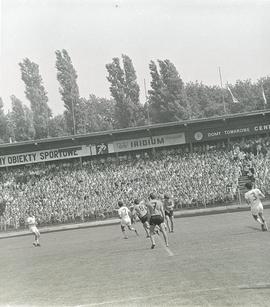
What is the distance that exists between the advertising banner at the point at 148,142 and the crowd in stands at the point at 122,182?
31.8 inches

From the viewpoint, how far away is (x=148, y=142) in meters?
47.2

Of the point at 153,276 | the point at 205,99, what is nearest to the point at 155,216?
the point at 153,276

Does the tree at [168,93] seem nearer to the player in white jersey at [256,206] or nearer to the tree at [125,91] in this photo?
the tree at [125,91]

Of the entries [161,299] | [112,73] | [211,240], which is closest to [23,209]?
[211,240]

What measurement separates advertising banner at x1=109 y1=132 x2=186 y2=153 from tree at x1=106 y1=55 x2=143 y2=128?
28860 millimetres

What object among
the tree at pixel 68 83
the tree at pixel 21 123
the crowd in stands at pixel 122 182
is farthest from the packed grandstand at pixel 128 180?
the tree at pixel 21 123

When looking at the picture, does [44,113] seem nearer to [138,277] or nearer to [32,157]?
[32,157]

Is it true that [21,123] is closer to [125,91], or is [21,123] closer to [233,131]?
[125,91]

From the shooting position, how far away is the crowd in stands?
3962 centimetres

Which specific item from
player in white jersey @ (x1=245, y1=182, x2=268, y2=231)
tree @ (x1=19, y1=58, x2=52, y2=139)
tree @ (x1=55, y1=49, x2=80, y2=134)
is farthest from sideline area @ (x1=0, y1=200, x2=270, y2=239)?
tree @ (x1=19, y1=58, x2=52, y2=139)

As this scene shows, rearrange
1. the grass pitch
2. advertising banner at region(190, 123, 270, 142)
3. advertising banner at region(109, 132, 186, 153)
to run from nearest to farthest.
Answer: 1. the grass pitch
2. advertising banner at region(190, 123, 270, 142)
3. advertising banner at region(109, 132, 186, 153)

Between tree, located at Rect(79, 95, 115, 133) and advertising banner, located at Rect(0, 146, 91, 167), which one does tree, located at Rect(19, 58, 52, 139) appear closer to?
tree, located at Rect(79, 95, 115, 133)

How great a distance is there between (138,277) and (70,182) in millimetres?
32855

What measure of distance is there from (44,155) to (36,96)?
30446 mm
